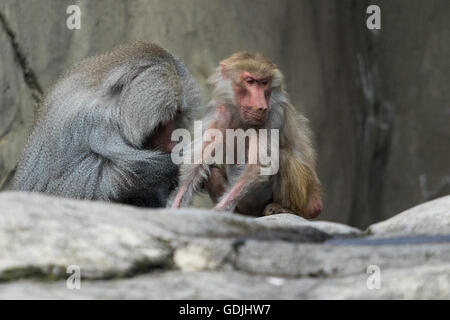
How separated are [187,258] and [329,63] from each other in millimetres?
6220

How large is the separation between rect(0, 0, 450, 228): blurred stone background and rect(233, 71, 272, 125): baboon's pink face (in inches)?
94.6

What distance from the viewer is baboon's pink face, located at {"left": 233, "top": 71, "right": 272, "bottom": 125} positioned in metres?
5.77

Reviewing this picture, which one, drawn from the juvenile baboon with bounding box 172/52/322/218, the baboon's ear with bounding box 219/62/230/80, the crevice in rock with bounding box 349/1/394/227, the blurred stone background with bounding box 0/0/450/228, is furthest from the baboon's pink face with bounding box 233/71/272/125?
the crevice in rock with bounding box 349/1/394/227

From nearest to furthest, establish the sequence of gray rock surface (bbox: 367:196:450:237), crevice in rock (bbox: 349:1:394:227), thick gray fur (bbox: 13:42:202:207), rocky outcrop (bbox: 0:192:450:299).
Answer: rocky outcrop (bbox: 0:192:450:299) < gray rock surface (bbox: 367:196:450:237) < thick gray fur (bbox: 13:42:202:207) < crevice in rock (bbox: 349:1:394:227)

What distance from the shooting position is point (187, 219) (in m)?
3.85

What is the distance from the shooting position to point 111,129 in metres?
5.70

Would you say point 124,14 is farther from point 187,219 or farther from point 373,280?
point 373,280

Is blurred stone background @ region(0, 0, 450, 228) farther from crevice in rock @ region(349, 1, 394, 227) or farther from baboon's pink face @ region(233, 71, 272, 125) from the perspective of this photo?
baboon's pink face @ region(233, 71, 272, 125)

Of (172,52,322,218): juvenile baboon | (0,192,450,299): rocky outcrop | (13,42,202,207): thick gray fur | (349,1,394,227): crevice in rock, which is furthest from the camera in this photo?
(349,1,394,227): crevice in rock

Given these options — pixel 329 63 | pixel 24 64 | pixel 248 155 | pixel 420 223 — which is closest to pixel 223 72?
pixel 248 155

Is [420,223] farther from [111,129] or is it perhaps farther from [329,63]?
[329,63]
